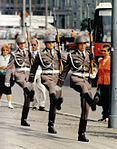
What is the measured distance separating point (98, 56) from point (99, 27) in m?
2.01

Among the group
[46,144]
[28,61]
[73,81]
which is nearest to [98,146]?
[46,144]

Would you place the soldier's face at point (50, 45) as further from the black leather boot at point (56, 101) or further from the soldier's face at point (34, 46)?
the soldier's face at point (34, 46)

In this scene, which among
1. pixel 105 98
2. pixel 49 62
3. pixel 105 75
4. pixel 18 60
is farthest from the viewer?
pixel 105 98

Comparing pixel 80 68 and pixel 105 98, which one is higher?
pixel 80 68

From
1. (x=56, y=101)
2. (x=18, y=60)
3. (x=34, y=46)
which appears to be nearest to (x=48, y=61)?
(x=56, y=101)

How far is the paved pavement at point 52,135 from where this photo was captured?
8809 mm

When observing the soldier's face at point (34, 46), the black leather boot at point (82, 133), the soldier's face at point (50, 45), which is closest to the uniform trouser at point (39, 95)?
the soldier's face at point (34, 46)

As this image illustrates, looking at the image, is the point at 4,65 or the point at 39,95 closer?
the point at 39,95

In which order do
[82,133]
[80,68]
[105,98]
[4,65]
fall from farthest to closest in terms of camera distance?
1. [4,65]
2. [105,98]
3. [80,68]
4. [82,133]

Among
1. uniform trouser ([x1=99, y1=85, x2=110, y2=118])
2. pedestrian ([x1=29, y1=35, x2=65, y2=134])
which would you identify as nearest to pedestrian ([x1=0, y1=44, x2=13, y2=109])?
uniform trouser ([x1=99, y1=85, x2=110, y2=118])

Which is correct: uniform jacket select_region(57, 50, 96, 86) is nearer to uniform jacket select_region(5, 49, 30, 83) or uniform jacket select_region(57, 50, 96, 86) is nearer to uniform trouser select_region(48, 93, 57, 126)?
uniform trouser select_region(48, 93, 57, 126)

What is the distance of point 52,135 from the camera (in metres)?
9.96

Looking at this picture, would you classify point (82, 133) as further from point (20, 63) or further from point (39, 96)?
point (39, 96)

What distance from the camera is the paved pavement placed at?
8.81 metres
